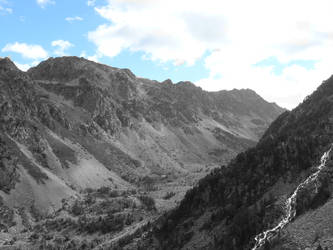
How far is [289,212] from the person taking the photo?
33.5 m

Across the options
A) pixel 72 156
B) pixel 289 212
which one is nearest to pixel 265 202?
pixel 289 212

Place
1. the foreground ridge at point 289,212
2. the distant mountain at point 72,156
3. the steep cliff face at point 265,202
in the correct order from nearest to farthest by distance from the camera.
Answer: the steep cliff face at point 265,202 < the foreground ridge at point 289,212 < the distant mountain at point 72,156

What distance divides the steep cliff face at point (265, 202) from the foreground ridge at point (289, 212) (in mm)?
92

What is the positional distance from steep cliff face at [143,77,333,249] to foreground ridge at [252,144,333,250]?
0.30 feet

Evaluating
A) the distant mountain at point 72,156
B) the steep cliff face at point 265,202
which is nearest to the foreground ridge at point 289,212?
the steep cliff face at point 265,202

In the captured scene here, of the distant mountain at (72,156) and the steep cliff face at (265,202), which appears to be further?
the distant mountain at (72,156)

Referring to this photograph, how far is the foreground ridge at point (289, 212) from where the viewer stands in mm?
30953

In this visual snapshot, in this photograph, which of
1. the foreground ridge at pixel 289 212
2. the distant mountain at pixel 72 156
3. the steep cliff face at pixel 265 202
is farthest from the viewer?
the distant mountain at pixel 72 156

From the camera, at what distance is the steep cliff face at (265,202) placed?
30.8 m

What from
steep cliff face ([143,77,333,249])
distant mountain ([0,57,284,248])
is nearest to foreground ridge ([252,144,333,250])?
steep cliff face ([143,77,333,249])

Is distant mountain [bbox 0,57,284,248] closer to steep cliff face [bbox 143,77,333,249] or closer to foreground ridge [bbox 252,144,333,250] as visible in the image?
steep cliff face [bbox 143,77,333,249]

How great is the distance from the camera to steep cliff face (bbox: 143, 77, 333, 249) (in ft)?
101

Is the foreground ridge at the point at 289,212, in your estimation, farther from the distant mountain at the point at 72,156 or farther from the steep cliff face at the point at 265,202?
the distant mountain at the point at 72,156

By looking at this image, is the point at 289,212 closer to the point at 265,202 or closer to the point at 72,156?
the point at 265,202
